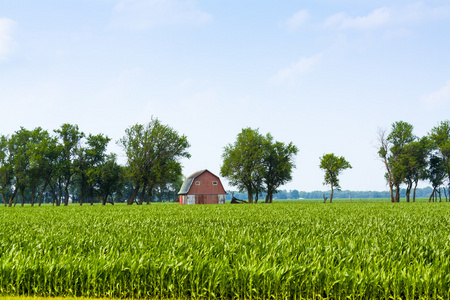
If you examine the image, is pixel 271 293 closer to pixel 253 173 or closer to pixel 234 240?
pixel 234 240

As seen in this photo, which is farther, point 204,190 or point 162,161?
point 204,190

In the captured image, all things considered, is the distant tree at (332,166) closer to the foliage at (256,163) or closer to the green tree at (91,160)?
Answer: the foliage at (256,163)

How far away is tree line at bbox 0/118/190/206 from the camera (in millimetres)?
69312

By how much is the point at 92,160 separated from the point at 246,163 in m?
35.1

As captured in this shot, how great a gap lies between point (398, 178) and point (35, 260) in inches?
3232

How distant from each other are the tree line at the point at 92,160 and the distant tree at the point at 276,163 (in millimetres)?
20308

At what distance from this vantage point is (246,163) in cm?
7881

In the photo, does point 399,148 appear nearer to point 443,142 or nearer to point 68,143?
point 443,142

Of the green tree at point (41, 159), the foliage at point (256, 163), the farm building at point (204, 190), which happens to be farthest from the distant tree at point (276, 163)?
the green tree at point (41, 159)

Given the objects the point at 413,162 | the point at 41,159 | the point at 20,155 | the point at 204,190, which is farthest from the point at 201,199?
the point at 413,162

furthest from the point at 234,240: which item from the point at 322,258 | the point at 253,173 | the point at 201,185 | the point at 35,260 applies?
the point at 201,185

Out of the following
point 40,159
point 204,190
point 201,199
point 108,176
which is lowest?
point 201,199

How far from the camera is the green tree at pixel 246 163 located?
78.8 metres

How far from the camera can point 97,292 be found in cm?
736
